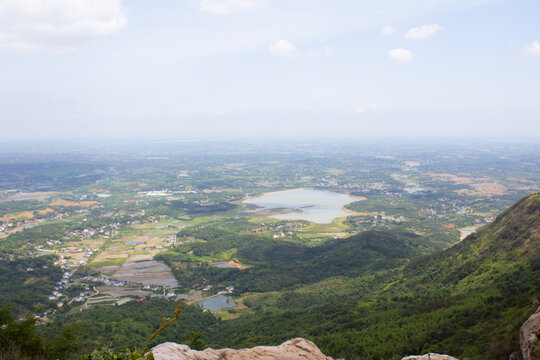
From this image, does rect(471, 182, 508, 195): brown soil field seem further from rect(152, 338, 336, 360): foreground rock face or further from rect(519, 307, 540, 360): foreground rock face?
rect(519, 307, 540, 360): foreground rock face

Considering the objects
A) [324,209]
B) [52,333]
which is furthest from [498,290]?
[324,209]

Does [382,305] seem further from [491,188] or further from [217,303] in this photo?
[491,188]

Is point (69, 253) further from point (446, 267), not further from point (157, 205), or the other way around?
point (446, 267)

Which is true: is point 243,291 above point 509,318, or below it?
below

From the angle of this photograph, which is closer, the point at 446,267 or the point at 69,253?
the point at 446,267

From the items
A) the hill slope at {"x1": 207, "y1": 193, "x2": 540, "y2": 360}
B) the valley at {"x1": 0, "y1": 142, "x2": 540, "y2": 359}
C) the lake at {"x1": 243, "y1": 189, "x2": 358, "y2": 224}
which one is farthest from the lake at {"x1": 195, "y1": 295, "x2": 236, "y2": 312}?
the lake at {"x1": 243, "y1": 189, "x2": 358, "y2": 224}

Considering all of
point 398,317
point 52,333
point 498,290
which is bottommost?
point 52,333
